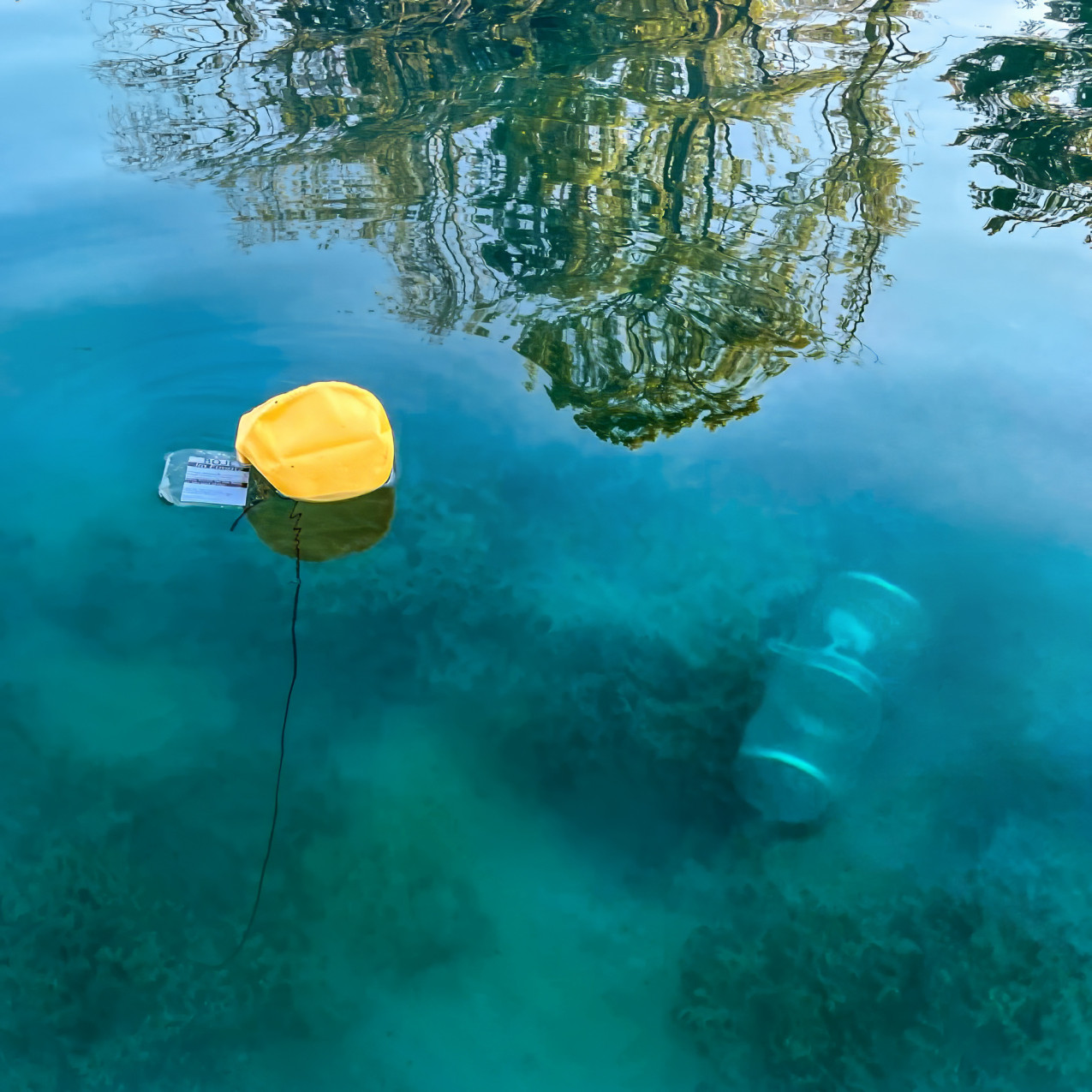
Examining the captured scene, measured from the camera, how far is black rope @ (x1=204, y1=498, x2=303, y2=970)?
6.61ft

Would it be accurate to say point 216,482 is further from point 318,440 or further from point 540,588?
point 540,588

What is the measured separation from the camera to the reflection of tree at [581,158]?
138 inches

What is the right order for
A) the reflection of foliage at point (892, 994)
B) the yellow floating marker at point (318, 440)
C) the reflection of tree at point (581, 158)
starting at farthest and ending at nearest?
the reflection of tree at point (581, 158) < the yellow floating marker at point (318, 440) < the reflection of foliage at point (892, 994)

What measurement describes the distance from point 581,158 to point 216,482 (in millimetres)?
2507

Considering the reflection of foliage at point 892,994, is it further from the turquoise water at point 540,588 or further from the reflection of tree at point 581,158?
the reflection of tree at point 581,158

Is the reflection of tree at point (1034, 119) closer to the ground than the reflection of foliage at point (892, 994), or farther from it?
farther from it

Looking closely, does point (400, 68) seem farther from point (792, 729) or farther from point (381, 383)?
point (792, 729)

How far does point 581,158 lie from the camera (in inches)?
170

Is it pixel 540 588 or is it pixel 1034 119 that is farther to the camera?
pixel 1034 119

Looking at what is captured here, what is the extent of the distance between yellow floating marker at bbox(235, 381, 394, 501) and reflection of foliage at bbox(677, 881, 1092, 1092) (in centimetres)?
157

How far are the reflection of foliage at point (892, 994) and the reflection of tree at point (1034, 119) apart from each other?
326cm

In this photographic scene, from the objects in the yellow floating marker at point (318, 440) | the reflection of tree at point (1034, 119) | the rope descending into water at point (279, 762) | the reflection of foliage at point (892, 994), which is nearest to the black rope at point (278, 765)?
the rope descending into water at point (279, 762)

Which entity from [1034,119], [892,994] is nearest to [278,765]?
[892,994]

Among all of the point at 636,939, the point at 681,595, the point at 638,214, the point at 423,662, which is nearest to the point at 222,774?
the point at 423,662
